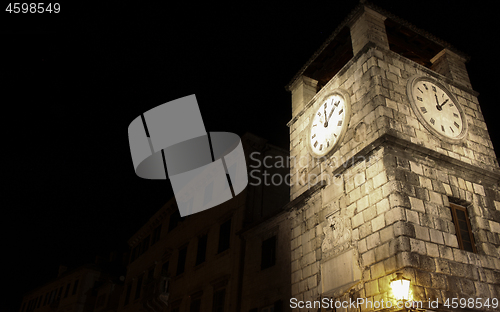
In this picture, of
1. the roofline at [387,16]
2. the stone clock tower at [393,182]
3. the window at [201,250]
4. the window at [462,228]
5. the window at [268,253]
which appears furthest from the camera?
the window at [201,250]

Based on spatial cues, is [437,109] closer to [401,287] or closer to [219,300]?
[401,287]

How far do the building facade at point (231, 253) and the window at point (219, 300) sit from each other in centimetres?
4

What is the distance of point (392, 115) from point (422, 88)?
214cm

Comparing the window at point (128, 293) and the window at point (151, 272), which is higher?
the window at point (151, 272)

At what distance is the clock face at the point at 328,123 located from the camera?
1103 cm

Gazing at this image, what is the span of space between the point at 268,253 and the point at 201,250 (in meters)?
7.01

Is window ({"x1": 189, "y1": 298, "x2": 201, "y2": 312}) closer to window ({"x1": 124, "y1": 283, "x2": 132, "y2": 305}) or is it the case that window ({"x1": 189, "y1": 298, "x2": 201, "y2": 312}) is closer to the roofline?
window ({"x1": 124, "y1": 283, "x2": 132, "y2": 305})

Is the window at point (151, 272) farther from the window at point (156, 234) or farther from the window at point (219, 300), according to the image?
the window at point (219, 300)

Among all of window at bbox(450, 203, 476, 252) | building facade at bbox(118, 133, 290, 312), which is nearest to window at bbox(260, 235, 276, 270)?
building facade at bbox(118, 133, 290, 312)

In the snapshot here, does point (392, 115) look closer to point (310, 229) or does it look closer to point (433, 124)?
point (433, 124)

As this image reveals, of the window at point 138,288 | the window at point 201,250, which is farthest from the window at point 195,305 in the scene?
the window at point 138,288

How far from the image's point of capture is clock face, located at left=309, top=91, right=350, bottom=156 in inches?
434

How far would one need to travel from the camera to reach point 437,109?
1073 cm

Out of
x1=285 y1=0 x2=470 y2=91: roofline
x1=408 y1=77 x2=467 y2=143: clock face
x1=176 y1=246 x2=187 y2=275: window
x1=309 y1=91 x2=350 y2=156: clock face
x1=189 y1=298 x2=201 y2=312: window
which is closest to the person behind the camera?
x1=408 y1=77 x2=467 y2=143: clock face
